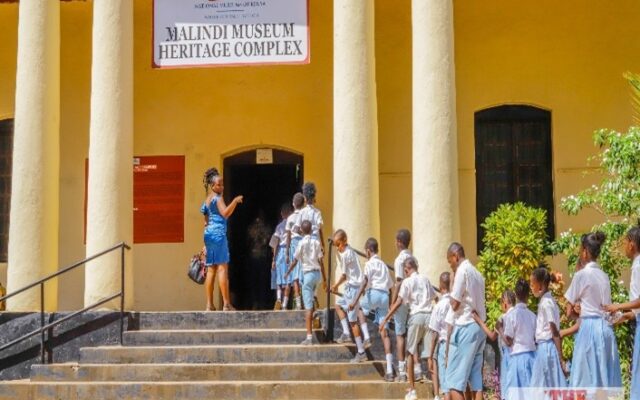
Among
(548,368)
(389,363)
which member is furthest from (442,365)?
(548,368)

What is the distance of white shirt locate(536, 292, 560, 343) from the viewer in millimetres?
9812

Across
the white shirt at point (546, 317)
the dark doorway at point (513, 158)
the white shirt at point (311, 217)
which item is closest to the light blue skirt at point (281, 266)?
the white shirt at point (311, 217)

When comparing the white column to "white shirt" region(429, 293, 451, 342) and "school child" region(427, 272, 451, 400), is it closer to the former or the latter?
"school child" region(427, 272, 451, 400)

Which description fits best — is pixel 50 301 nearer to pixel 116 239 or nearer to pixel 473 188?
pixel 116 239

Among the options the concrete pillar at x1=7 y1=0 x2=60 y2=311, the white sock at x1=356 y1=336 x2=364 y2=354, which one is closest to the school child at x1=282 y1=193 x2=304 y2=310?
the white sock at x1=356 y1=336 x2=364 y2=354

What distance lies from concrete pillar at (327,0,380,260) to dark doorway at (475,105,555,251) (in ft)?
13.3

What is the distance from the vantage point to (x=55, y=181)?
14602 millimetres

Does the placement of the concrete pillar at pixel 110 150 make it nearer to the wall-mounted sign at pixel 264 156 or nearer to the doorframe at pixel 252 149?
the doorframe at pixel 252 149

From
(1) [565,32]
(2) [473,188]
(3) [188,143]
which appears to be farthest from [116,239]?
(1) [565,32]

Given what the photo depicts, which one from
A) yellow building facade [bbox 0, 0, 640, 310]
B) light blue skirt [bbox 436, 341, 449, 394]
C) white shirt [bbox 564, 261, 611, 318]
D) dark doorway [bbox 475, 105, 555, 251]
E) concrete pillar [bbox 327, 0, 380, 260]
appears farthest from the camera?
dark doorway [bbox 475, 105, 555, 251]

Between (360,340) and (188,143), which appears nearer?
(360,340)

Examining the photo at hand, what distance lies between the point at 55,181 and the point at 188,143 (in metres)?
3.59

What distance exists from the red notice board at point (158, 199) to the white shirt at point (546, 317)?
8.85 metres

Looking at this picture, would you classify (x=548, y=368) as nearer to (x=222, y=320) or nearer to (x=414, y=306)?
(x=414, y=306)
